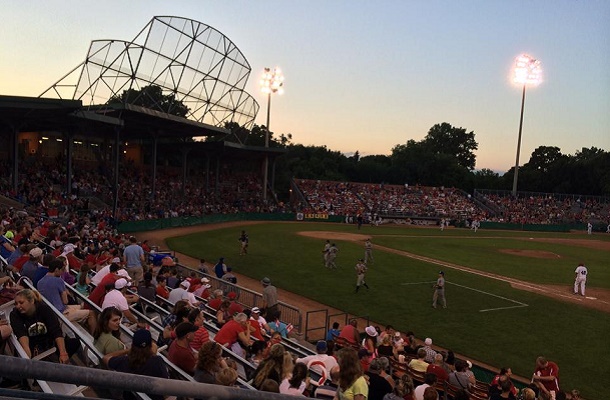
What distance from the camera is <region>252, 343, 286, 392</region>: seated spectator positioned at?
19.1ft

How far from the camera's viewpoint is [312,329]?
15711 millimetres

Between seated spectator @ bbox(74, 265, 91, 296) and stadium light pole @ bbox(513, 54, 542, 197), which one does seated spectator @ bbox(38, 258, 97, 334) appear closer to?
seated spectator @ bbox(74, 265, 91, 296)

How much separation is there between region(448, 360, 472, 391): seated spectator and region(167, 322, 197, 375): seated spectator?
5.98 metres

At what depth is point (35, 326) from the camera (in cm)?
551

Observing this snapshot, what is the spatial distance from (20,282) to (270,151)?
182 feet

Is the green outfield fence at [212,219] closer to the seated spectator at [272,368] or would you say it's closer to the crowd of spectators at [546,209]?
the crowd of spectators at [546,209]

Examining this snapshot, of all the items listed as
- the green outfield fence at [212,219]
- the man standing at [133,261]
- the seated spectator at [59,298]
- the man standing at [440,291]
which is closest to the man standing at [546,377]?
the man standing at [440,291]

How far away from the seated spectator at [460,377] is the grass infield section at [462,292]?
5.33 metres

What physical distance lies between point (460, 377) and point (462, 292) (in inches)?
582

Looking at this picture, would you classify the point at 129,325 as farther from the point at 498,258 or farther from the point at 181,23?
the point at 181,23

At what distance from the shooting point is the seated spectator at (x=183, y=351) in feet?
19.9

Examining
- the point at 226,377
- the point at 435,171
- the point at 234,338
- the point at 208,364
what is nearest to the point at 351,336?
the point at 234,338

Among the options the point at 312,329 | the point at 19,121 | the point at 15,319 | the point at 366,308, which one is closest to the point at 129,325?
the point at 15,319

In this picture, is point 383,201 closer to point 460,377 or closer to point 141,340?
point 460,377
